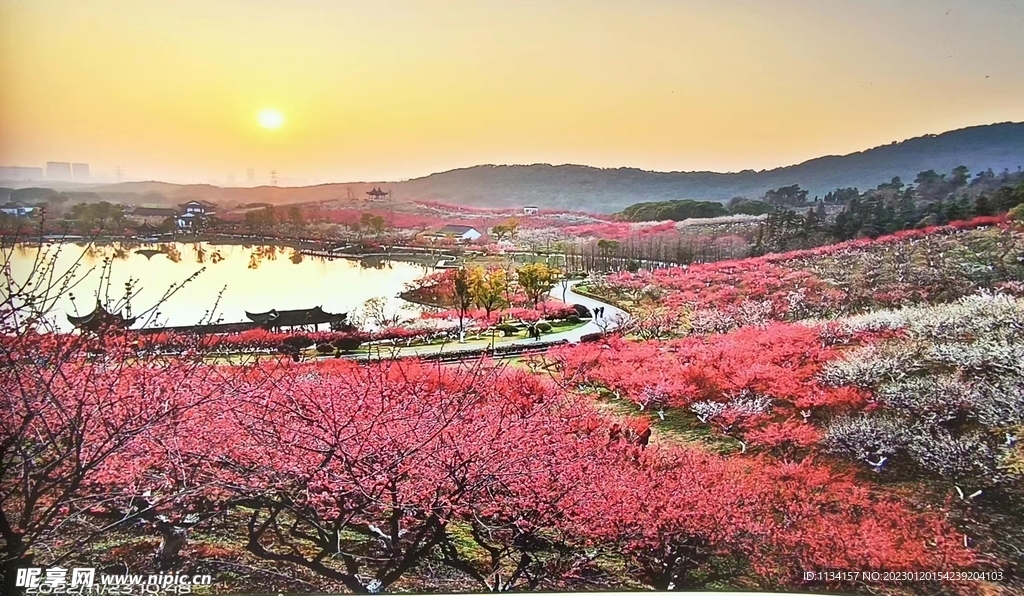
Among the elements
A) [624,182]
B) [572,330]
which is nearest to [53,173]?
[572,330]

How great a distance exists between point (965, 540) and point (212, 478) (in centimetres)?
341

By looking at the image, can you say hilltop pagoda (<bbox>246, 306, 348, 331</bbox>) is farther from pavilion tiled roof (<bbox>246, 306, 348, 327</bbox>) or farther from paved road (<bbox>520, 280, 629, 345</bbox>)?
paved road (<bbox>520, 280, 629, 345</bbox>)

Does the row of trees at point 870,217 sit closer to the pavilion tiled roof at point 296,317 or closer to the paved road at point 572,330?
the paved road at point 572,330

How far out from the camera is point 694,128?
3.28 m

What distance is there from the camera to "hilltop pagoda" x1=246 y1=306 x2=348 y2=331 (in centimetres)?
299

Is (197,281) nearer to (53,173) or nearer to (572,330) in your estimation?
(53,173)

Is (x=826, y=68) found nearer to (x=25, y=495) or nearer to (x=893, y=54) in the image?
(x=893, y=54)

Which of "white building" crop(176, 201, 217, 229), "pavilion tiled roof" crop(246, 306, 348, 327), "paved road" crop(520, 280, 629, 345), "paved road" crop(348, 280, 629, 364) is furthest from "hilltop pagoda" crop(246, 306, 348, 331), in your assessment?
"paved road" crop(520, 280, 629, 345)

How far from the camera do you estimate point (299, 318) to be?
303cm

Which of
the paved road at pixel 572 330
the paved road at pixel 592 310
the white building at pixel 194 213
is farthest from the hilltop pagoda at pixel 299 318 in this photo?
the paved road at pixel 592 310

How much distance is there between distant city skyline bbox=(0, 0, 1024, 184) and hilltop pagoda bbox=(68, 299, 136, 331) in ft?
2.26

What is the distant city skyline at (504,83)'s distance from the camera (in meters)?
3.02

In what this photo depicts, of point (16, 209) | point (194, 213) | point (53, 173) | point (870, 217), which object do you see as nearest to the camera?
point (16, 209)

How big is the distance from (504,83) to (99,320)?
221 centimetres
